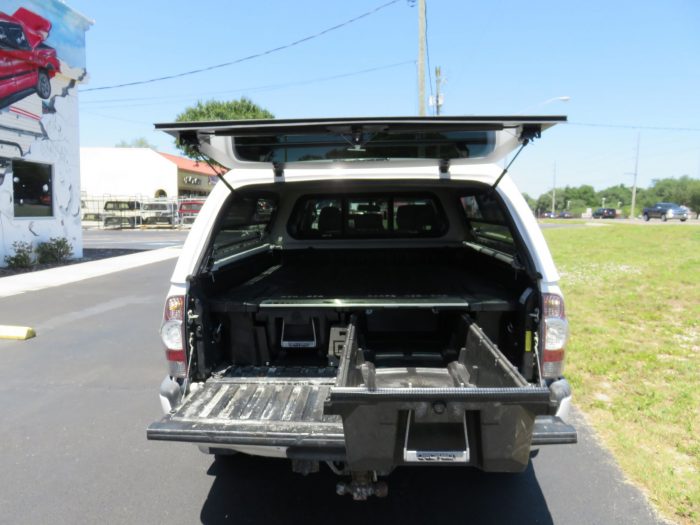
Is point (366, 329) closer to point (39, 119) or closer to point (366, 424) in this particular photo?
point (366, 424)

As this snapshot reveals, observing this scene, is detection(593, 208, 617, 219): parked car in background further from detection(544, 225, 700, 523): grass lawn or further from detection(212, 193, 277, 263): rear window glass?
detection(212, 193, 277, 263): rear window glass

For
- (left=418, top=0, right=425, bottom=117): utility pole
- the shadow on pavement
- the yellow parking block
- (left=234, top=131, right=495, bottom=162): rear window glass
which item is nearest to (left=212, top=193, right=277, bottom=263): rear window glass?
(left=234, top=131, right=495, bottom=162): rear window glass

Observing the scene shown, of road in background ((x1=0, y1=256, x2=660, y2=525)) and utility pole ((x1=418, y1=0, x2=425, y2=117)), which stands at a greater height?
utility pole ((x1=418, y1=0, x2=425, y2=117))

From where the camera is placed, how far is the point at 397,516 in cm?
288

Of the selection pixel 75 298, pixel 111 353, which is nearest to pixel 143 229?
pixel 75 298

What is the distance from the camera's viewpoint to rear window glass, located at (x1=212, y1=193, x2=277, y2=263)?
11.5 feet

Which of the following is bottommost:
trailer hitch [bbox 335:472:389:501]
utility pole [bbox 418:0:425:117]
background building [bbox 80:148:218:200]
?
trailer hitch [bbox 335:472:389:501]

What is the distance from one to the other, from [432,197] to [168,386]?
3246 millimetres

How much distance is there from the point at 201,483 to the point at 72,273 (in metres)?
10.7

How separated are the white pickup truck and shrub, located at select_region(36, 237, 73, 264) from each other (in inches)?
465

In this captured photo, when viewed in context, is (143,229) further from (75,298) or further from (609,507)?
(609,507)

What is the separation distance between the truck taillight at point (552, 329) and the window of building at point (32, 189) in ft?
45.3

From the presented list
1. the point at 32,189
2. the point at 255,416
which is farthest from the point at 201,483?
the point at 32,189

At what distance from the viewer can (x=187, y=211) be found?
3183cm
